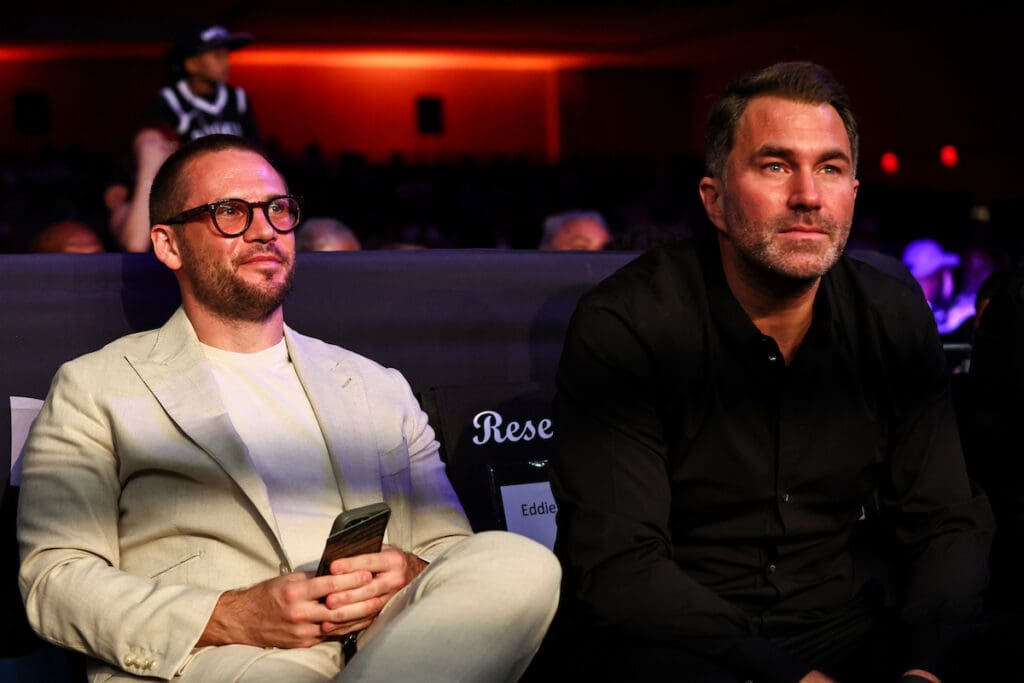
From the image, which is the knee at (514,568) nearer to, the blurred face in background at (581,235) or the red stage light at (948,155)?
the blurred face in background at (581,235)

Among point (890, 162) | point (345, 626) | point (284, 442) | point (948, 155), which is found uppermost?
point (284, 442)

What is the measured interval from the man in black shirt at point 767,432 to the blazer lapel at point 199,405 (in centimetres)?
57

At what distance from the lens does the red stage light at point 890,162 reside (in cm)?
1638

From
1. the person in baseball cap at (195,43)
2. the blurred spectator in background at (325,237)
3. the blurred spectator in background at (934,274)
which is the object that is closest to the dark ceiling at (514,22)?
the blurred spectator in background at (934,274)

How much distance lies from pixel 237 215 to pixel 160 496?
0.60m

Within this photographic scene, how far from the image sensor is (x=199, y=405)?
89.1 inches

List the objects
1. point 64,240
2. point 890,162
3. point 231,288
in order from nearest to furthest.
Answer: point 231,288 < point 64,240 < point 890,162

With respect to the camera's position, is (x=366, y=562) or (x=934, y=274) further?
(x=934, y=274)

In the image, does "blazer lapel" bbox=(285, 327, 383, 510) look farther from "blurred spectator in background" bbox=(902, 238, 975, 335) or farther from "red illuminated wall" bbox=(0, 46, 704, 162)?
"red illuminated wall" bbox=(0, 46, 704, 162)

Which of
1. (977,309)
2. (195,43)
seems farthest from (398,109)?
(977,309)

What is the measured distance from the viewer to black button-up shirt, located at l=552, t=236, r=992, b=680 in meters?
2.09

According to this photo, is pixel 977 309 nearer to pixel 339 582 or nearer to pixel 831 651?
pixel 831 651

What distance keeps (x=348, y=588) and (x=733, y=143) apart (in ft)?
3.48

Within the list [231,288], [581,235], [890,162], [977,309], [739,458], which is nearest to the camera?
[739,458]
